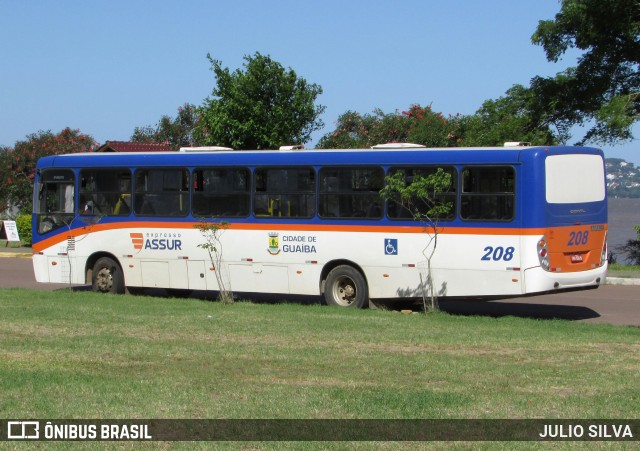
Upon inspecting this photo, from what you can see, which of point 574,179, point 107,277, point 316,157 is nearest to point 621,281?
point 574,179

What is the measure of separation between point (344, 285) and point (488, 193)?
3.35 metres

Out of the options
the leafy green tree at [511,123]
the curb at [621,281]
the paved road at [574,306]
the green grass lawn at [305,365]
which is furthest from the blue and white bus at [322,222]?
the leafy green tree at [511,123]

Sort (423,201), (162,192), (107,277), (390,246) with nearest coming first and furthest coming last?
(423,201), (390,246), (162,192), (107,277)

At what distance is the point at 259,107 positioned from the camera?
31297 millimetres

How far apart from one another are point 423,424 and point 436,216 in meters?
9.63

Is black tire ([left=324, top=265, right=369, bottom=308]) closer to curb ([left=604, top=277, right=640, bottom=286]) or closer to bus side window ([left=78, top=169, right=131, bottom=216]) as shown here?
bus side window ([left=78, top=169, right=131, bottom=216])

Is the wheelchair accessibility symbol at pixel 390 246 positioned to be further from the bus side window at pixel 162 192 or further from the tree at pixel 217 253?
the bus side window at pixel 162 192

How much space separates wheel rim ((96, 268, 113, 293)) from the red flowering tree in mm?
26951

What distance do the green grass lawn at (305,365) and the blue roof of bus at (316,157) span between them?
274 cm

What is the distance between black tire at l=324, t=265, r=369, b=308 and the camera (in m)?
18.6

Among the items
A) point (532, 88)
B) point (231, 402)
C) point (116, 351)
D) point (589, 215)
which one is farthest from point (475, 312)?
point (532, 88)

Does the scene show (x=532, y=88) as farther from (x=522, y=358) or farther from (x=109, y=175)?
(x=522, y=358)

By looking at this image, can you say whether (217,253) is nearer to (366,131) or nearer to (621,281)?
(621,281)

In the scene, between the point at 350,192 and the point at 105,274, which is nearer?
the point at 350,192
